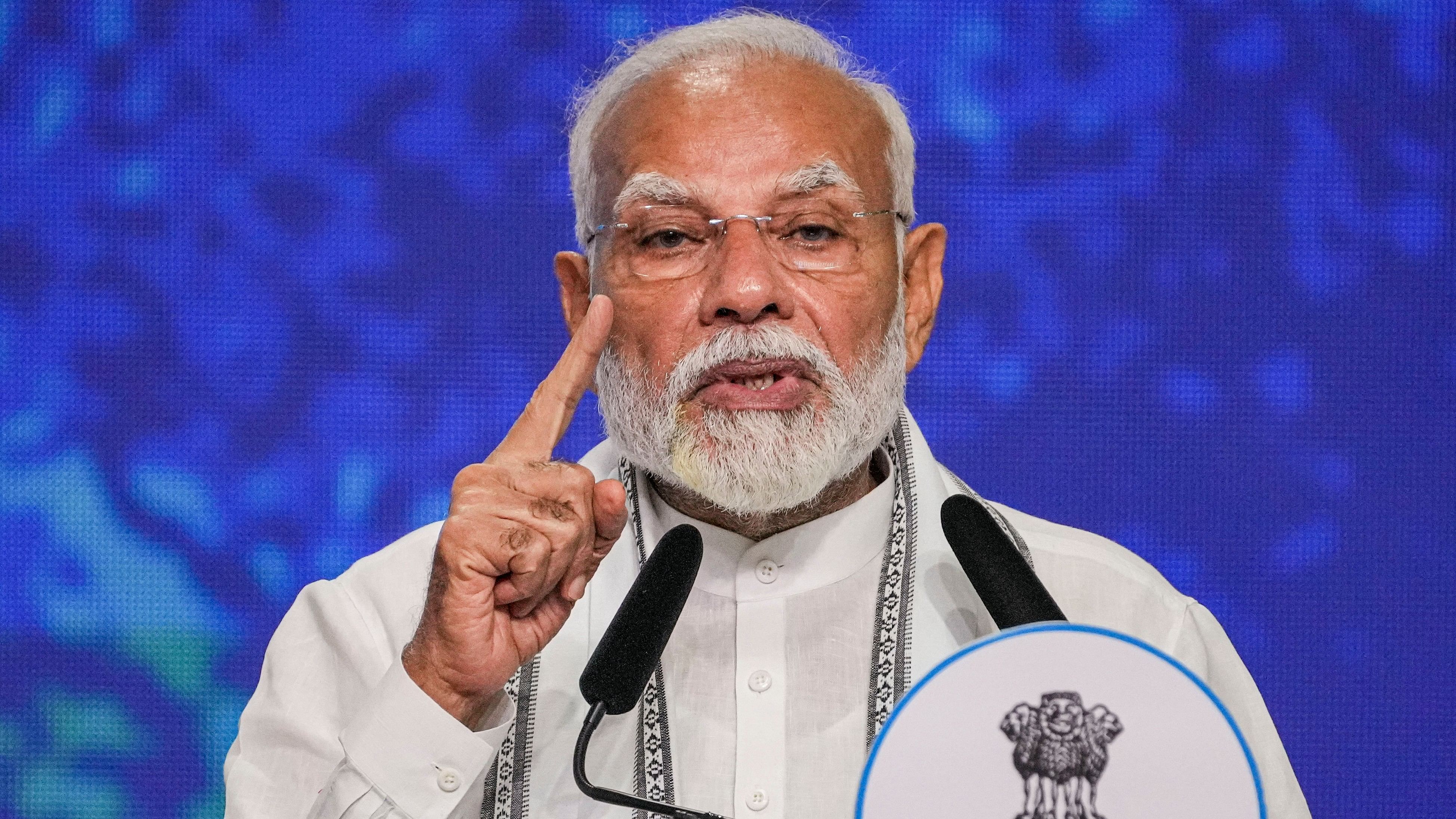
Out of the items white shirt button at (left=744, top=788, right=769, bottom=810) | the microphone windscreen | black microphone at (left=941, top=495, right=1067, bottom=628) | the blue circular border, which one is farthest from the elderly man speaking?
the blue circular border

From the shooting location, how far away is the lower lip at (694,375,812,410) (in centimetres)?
160

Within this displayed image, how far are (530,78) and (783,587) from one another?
1048mm

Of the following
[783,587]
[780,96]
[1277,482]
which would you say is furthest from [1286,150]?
[783,587]

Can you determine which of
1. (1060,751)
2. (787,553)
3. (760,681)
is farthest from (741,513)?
(1060,751)

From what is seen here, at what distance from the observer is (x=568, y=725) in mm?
1649

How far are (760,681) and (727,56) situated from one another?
733 mm

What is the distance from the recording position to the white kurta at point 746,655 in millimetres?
1594

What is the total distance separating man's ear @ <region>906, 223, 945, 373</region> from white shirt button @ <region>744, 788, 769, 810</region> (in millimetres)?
588

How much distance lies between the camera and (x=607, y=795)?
1.20 metres

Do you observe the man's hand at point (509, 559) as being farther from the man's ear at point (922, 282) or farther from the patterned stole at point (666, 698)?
the man's ear at point (922, 282)

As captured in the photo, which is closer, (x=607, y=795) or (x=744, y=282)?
(x=607, y=795)

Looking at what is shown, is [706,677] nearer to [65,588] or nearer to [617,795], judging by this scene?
[617,795]

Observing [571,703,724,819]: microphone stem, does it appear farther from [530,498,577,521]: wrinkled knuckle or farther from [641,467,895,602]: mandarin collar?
[641,467,895,602]: mandarin collar

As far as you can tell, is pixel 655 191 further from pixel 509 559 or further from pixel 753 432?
pixel 509 559
